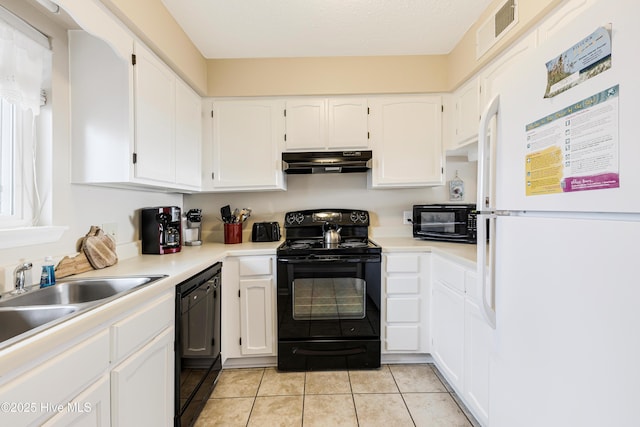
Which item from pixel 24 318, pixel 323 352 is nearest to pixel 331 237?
pixel 323 352

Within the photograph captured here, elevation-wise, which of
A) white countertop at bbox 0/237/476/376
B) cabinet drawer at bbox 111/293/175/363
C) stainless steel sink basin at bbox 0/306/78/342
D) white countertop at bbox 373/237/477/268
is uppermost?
white countertop at bbox 373/237/477/268

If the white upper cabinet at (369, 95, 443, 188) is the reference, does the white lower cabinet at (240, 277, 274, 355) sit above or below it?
below

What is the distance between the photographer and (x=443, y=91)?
2.38m

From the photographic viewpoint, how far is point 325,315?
6.88ft

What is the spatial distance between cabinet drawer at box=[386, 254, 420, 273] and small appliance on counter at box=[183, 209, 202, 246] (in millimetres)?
1634

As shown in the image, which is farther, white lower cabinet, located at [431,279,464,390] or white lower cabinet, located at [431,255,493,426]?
white lower cabinet, located at [431,279,464,390]

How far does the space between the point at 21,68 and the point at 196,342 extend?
61.8 inches

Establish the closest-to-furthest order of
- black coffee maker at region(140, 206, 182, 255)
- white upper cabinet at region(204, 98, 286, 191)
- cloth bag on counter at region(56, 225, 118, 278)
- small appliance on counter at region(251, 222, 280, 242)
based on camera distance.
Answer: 1. cloth bag on counter at region(56, 225, 118, 278)
2. black coffee maker at region(140, 206, 182, 255)
3. white upper cabinet at region(204, 98, 286, 191)
4. small appliance on counter at region(251, 222, 280, 242)

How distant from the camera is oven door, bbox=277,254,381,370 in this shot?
208cm

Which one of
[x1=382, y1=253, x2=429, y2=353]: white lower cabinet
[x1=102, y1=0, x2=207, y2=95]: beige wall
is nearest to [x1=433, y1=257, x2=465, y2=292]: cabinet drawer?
[x1=382, y1=253, x2=429, y2=353]: white lower cabinet

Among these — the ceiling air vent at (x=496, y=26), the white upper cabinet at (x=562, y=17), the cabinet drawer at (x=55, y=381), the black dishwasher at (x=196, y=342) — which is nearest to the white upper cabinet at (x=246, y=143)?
the black dishwasher at (x=196, y=342)

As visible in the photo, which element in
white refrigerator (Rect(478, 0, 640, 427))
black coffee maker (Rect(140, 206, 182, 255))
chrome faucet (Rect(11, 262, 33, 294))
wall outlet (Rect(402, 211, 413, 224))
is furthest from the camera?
wall outlet (Rect(402, 211, 413, 224))

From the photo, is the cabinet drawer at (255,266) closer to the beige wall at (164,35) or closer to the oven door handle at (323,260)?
the oven door handle at (323,260)

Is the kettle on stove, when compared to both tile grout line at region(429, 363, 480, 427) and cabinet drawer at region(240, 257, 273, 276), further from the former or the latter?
tile grout line at region(429, 363, 480, 427)
